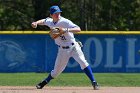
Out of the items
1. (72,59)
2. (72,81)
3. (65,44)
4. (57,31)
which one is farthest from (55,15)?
(72,59)

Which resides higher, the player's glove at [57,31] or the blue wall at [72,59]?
the player's glove at [57,31]

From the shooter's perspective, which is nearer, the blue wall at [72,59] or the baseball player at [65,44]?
the baseball player at [65,44]

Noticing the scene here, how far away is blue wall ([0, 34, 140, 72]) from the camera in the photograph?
1878 centimetres

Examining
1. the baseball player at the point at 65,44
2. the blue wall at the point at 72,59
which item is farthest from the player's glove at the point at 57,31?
the blue wall at the point at 72,59

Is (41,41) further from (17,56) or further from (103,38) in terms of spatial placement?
(103,38)

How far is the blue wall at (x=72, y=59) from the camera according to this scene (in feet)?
61.6

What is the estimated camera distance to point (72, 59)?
1873cm

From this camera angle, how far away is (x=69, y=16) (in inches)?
1188

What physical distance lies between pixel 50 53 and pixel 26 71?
108 cm

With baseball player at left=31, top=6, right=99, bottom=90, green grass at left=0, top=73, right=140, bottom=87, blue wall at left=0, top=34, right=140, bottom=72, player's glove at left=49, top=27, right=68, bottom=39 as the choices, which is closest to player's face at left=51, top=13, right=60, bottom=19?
baseball player at left=31, top=6, right=99, bottom=90

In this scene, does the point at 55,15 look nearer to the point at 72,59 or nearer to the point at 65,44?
the point at 65,44

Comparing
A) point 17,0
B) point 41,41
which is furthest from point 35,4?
point 41,41

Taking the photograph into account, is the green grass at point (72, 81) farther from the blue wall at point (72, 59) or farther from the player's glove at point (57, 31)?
the blue wall at point (72, 59)

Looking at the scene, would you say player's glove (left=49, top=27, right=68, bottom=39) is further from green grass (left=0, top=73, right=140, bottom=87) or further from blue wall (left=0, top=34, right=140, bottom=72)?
blue wall (left=0, top=34, right=140, bottom=72)
